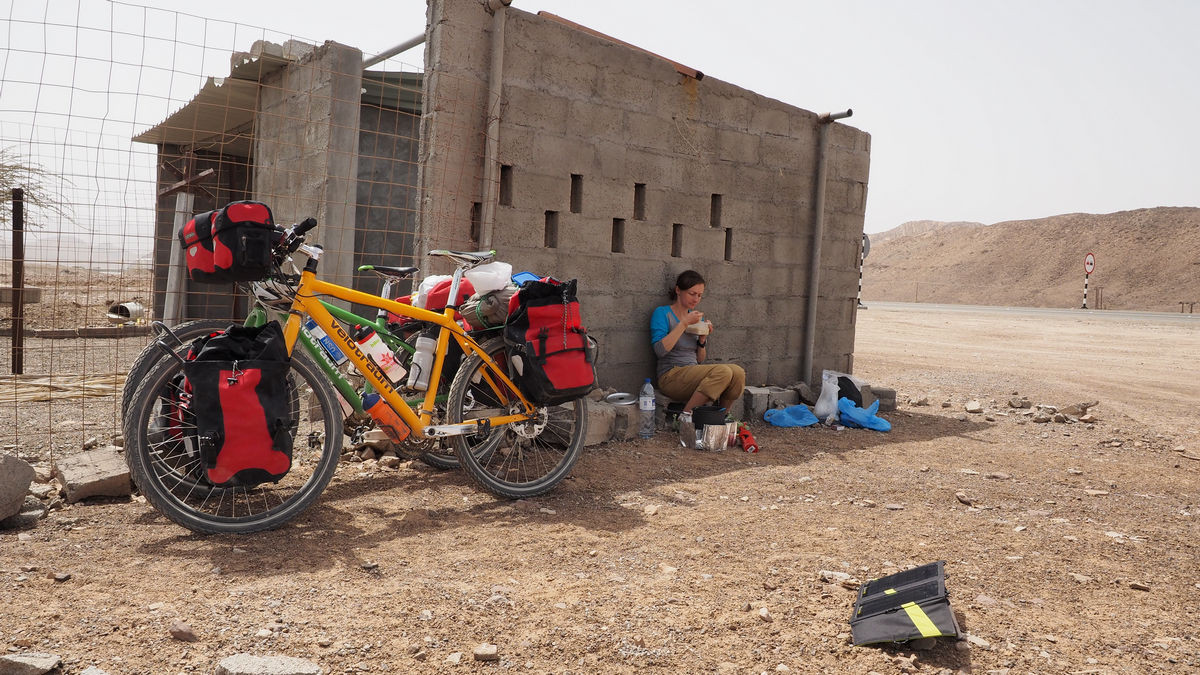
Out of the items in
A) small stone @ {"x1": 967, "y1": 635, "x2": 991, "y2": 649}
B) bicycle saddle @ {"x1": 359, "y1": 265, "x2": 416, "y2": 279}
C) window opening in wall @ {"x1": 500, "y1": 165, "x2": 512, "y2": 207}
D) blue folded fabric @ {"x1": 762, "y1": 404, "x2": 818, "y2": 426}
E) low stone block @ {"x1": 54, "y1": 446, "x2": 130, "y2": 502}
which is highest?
window opening in wall @ {"x1": 500, "y1": 165, "x2": 512, "y2": 207}

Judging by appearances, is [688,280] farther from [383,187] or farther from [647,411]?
[383,187]

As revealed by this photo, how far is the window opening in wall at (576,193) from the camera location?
5793mm

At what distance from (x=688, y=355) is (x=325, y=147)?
10.8 feet

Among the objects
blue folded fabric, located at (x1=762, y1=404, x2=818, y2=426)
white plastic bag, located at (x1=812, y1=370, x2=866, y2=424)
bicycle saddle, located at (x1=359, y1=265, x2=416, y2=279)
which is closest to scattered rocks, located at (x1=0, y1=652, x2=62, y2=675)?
bicycle saddle, located at (x1=359, y1=265, x2=416, y2=279)

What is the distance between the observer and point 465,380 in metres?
4.15

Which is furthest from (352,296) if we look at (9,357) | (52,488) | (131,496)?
(9,357)

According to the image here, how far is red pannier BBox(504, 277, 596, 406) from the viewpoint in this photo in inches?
159

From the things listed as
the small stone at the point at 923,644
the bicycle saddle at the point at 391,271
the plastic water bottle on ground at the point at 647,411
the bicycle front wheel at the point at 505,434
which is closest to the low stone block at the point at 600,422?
the plastic water bottle on ground at the point at 647,411

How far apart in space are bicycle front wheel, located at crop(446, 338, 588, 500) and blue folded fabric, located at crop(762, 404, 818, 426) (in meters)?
2.63

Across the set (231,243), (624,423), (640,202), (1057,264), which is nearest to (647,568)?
(231,243)

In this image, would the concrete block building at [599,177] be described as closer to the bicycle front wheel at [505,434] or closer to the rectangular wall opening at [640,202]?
the rectangular wall opening at [640,202]

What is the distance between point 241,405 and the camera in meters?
3.19

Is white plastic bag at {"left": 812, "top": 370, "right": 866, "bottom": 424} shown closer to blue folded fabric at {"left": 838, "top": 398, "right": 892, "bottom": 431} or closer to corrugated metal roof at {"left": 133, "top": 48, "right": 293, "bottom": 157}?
blue folded fabric at {"left": 838, "top": 398, "right": 892, "bottom": 431}

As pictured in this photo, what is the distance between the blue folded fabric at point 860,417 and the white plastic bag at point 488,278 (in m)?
3.73
